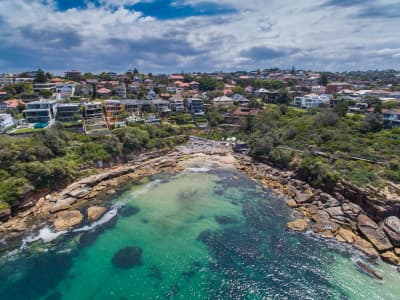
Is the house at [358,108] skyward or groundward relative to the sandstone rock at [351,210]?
skyward

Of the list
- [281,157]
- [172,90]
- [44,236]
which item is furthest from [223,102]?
[44,236]

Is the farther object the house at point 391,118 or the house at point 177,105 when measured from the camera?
the house at point 177,105

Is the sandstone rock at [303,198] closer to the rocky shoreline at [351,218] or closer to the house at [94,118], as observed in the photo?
the rocky shoreline at [351,218]

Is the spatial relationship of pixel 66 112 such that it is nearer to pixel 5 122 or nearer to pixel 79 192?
pixel 5 122

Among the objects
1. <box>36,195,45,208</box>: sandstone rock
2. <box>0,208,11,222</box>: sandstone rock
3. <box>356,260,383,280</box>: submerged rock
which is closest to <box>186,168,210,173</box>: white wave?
<box>36,195,45,208</box>: sandstone rock

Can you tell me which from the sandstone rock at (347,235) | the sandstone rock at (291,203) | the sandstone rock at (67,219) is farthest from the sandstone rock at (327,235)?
the sandstone rock at (67,219)

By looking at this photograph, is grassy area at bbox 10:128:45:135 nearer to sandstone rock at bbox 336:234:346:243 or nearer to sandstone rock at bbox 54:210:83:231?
sandstone rock at bbox 54:210:83:231
